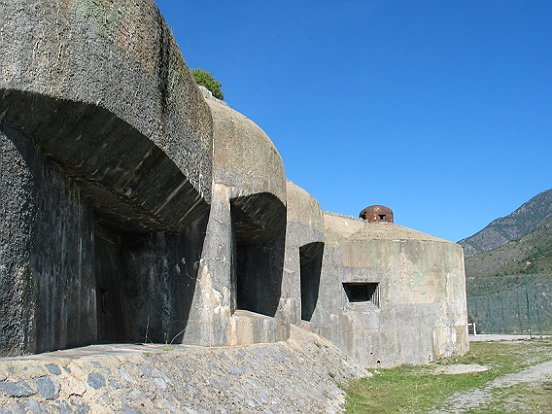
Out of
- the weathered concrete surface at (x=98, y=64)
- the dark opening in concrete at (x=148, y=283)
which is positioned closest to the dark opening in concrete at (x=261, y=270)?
the dark opening in concrete at (x=148, y=283)

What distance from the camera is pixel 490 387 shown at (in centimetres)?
998

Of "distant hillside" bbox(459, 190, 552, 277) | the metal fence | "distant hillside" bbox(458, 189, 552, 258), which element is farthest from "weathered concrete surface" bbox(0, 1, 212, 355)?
"distant hillside" bbox(458, 189, 552, 258)

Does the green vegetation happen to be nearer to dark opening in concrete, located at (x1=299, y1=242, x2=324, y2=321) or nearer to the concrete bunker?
the concrete bunker

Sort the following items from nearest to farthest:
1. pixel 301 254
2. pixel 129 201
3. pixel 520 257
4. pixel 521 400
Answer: pixel 129 201 < pixel 521 400 < pixel 301 254 < pixel 520 257

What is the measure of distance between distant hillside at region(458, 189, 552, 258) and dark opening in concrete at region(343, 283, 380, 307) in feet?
337

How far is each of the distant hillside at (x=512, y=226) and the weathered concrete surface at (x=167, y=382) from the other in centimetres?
11022

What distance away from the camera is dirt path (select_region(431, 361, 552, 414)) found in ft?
27.1

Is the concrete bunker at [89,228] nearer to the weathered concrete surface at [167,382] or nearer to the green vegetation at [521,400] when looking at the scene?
the weathered concrete surface at [167,382]

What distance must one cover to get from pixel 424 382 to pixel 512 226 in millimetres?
120036

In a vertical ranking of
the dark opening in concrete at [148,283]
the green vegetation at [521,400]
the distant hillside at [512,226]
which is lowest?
the green vegetation at [521,400]

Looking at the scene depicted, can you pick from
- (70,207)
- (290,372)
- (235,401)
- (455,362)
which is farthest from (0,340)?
(455,362)

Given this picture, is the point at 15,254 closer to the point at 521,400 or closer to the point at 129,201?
the point at 129,201

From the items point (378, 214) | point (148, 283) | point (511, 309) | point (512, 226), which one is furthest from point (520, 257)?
point (512, 226)

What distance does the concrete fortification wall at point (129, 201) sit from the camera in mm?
4559
